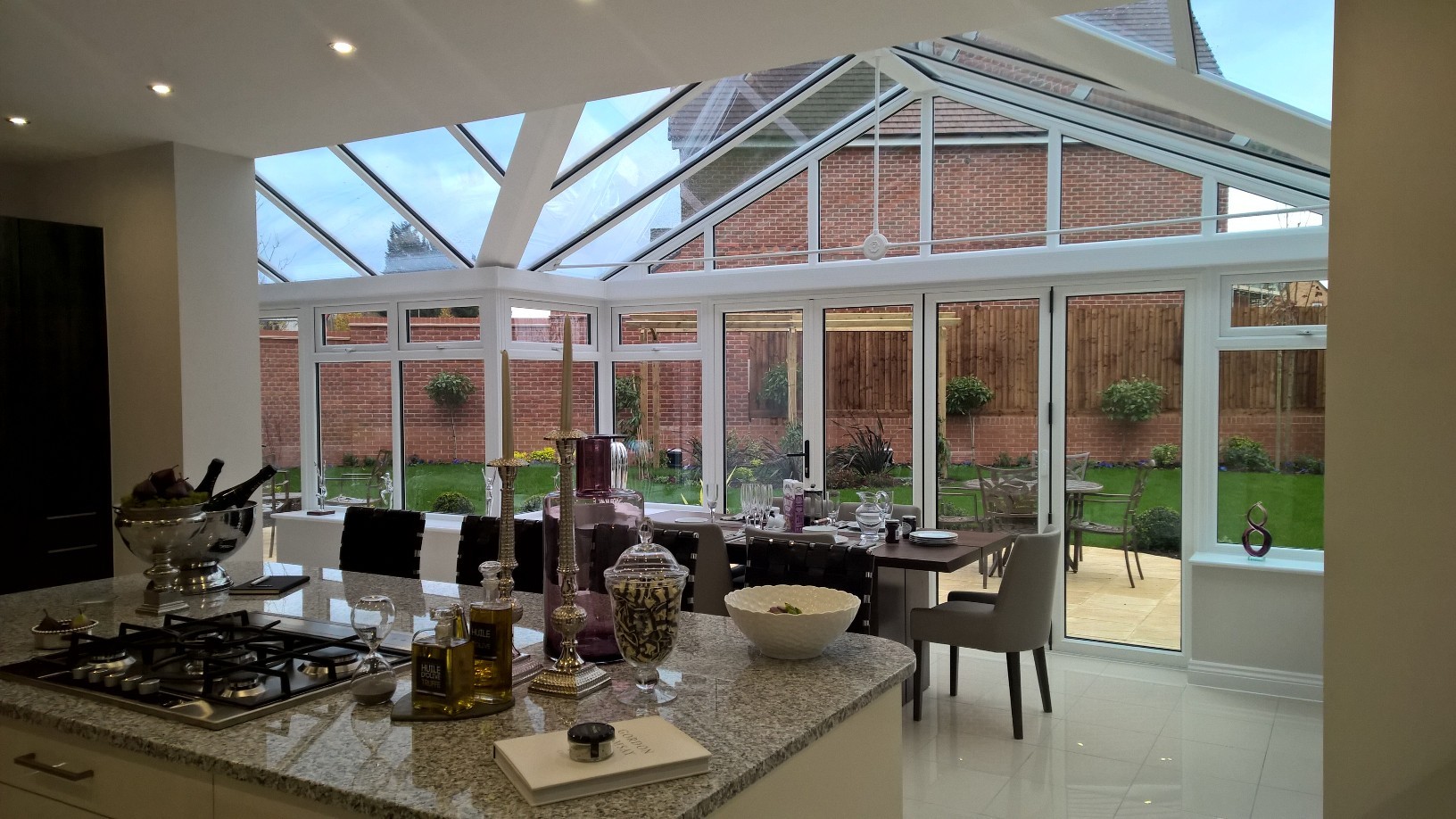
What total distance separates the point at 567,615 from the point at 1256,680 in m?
4.52

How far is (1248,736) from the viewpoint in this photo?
429 centimetres

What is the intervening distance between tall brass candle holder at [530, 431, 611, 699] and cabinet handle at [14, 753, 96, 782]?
2.70ft

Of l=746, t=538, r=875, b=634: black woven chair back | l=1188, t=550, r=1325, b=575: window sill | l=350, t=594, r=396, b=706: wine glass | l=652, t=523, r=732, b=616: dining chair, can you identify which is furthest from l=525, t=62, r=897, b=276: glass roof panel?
l=350, t=594, r=396, b=706: wine glass

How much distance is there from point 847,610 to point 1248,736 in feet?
10.8

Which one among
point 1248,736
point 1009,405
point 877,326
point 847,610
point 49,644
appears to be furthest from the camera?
point 877,326

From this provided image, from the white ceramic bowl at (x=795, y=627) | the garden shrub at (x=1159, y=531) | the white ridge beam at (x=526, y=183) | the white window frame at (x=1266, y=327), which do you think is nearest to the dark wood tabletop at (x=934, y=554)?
the garden shrub at (x=1159, y=531)

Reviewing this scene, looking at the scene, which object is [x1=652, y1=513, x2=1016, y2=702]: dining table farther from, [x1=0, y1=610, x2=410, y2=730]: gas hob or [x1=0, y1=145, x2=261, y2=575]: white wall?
[x1=0, y1=610, x2=410, y2=730]: gas hob

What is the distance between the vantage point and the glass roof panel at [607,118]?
5.27 meters

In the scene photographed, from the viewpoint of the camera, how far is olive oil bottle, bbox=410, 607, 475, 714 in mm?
1686

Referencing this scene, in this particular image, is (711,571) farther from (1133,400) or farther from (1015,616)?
(1133,400)

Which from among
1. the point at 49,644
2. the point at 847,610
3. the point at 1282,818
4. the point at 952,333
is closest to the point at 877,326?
the point at 952,333

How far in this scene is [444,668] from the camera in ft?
5.54

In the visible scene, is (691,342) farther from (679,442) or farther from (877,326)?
(877,326)

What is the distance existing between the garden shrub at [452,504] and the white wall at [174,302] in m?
2.08
